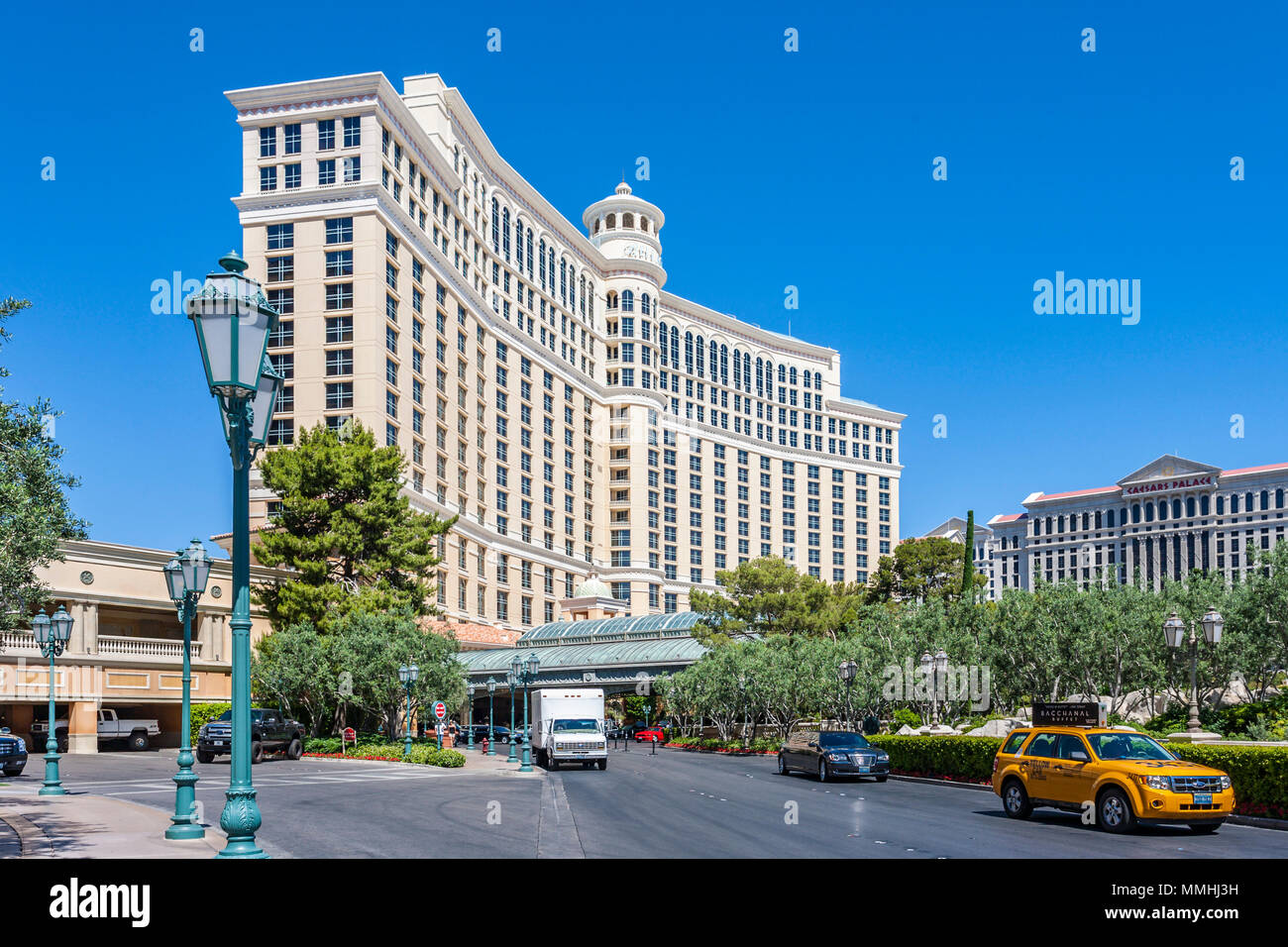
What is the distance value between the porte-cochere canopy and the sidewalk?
54.6 meters

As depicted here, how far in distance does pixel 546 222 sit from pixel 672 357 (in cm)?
2898

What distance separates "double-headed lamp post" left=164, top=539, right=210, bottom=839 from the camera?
15422mm

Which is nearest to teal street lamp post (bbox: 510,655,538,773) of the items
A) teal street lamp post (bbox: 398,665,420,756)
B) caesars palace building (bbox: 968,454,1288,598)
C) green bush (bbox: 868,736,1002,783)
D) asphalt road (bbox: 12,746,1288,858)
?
asphalt road (bbox: 12,746,1288,858)

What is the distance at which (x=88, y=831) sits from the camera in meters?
16.7

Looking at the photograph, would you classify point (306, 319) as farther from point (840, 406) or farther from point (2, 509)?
point (840, 406)

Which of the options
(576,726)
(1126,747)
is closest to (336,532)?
(576,726)

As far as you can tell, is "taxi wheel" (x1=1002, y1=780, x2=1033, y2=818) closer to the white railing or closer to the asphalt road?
the asphalt road

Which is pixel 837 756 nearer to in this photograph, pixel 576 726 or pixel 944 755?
pixel 944 755

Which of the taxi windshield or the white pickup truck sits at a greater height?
the taxi windshield

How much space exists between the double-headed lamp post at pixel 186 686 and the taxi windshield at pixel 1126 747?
14.2m

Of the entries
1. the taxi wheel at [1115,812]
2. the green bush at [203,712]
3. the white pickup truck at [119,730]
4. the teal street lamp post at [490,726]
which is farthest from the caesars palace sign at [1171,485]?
the taxi wheel at [1115,812]

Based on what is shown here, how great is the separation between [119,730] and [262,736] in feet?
38.7

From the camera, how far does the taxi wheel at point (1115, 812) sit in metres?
18.2

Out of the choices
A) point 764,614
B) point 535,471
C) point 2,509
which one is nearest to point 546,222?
point 535,471
